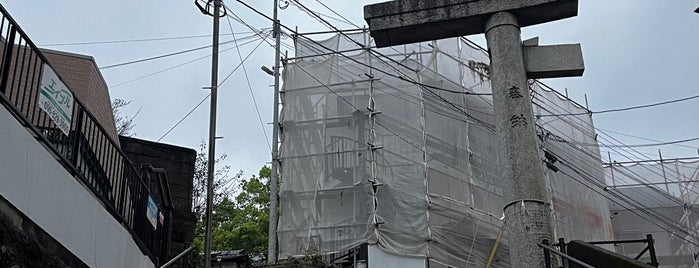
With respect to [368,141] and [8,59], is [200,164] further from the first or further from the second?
[8,59]

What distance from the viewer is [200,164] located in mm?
27312

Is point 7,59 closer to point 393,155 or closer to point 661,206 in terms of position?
point 393,155

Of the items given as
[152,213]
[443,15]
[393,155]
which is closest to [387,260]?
[393,155]

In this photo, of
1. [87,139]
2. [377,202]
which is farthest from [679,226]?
[87,139]

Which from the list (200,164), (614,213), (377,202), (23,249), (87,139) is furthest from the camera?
(200,164)

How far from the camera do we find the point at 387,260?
1745 cm

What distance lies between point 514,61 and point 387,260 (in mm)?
8872

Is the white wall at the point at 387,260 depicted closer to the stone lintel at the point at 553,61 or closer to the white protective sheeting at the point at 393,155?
the white protective sheeting at the point at 393,155

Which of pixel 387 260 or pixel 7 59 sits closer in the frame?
pixel 7 59

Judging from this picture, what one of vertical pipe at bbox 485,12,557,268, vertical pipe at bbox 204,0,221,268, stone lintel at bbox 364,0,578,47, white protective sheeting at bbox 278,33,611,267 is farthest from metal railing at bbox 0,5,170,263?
white protective sheeting at bbox 278,33,611,267

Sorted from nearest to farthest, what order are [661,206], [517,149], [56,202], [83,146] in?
[56,202] < [83,146] < [517,149] < [661,206]

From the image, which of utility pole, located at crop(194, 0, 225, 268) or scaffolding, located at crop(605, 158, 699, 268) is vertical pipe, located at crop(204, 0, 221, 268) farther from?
scaffolding, located at crop(605, 158, 699, 268)

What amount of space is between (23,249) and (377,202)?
12.6 m

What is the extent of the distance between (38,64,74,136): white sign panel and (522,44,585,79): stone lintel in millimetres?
5941
